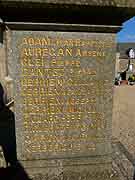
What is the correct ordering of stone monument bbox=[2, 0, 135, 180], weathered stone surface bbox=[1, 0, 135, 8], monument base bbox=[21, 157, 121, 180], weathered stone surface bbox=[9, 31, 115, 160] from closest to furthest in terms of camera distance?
weathered stone surface bbox=[1, 0, 135, 8]
stone monument bbox=[2, 0, 135, 180]
weathered stone surface bbox=[9, 31, 115, 160]
monument base bbox=[21, 157, 121, 180]

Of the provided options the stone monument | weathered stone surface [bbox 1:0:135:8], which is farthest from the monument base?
weathered stone surface [bbox 1:0:135:8]

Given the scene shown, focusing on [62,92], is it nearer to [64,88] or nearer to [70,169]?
[64,88]

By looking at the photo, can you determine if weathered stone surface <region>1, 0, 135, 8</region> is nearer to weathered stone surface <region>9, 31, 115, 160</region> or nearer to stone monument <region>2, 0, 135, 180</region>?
stone monument <region>2, 0, 135, 180</region>

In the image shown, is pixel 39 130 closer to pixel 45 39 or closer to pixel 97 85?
pixel 97 85

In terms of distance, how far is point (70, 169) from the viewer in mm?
4160

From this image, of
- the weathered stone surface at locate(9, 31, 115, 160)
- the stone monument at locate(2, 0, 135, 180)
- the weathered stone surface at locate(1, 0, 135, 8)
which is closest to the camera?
the weathered stone surface at locate(1, 0, 135, 8)

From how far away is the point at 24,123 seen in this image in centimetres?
391

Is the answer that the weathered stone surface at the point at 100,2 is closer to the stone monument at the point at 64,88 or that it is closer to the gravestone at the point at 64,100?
the stone monument at the point at 64,88

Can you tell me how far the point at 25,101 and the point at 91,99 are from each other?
1.17 metres

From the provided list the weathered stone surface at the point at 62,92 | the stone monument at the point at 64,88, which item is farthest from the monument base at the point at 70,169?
the weathered stone surface at the point at 62,92

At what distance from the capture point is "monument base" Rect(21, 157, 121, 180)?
407 centimetres

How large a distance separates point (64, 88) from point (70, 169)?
61.2 inches

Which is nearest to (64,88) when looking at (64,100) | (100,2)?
(64,100)

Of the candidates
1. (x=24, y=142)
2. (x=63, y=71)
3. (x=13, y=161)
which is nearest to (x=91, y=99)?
(x=63, y=71)
